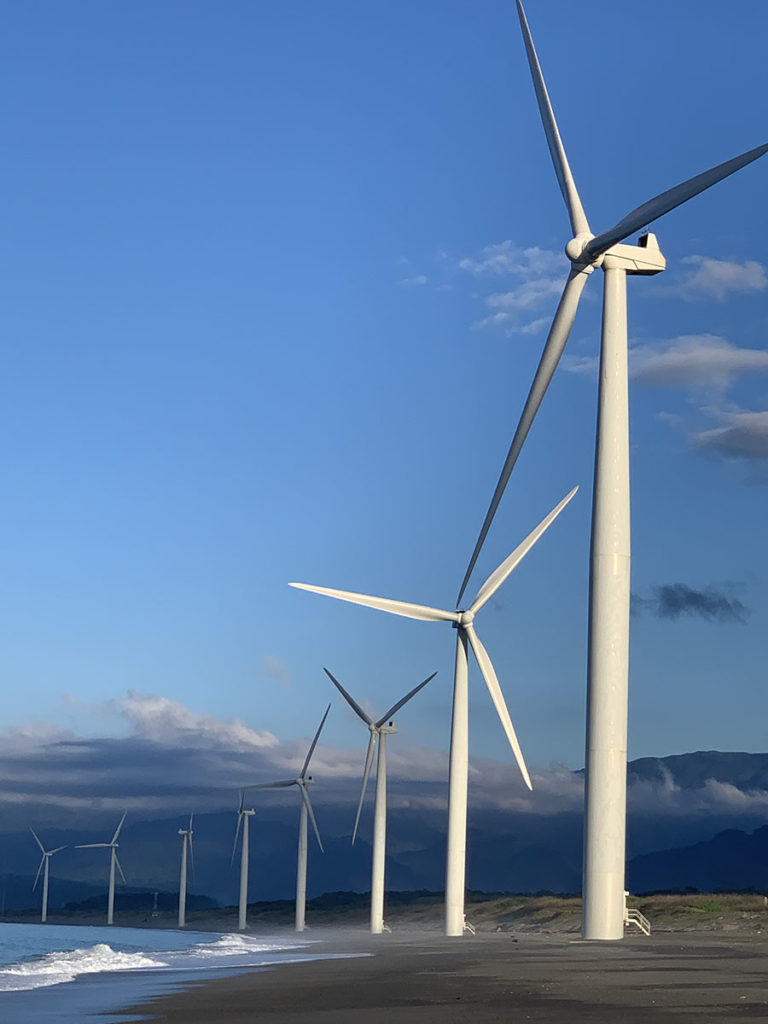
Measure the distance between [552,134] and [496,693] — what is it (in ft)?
94.6

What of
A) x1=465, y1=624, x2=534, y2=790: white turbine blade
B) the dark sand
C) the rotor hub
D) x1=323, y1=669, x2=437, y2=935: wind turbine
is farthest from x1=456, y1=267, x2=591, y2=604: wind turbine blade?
x1=323, y1=669, x2=437, y2=935: wind turbine

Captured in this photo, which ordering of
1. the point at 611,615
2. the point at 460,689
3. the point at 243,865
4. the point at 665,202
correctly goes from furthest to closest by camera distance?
the point at 243,865, the point at 460,689, the point at 665,202, the point at 611,615

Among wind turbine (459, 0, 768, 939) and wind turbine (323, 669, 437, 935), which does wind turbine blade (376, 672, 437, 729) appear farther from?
wind turbine (459, 0, 768, 939)

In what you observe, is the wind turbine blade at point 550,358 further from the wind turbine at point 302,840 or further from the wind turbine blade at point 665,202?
the wind turbine at point 302,840

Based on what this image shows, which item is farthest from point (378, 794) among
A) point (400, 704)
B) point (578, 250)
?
point (578, 250)

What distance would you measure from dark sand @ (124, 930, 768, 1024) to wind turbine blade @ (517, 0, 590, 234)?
21.5 m

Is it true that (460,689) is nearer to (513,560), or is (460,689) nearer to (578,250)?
(513,560)

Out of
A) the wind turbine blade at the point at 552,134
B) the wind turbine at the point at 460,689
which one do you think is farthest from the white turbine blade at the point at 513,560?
the wind turbine blade at the point at 552,134

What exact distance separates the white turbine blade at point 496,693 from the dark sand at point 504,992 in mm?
19448

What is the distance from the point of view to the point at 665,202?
36.2m

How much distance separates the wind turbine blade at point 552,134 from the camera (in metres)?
41.6

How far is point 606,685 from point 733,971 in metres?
7.10

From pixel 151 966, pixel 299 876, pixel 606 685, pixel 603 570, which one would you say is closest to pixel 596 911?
pixel 606 685

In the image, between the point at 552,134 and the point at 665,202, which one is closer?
the point at 665,202
